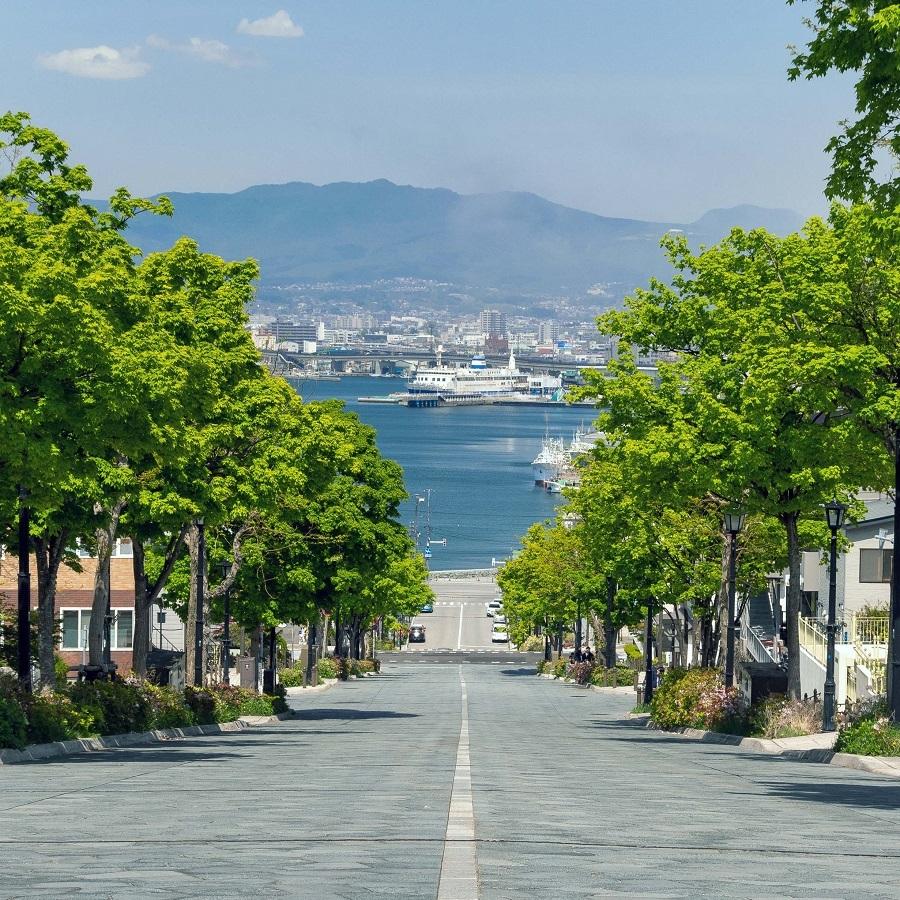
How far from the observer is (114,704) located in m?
30.9

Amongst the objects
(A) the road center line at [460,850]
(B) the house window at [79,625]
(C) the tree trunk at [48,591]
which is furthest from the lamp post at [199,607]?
(B) the house window at [79,625]

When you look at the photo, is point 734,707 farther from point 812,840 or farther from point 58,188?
point 812,840

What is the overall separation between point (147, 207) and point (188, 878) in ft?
98.8

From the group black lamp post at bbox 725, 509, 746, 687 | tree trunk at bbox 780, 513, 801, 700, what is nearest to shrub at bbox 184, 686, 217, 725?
black lamp post at bbox 725, 509, 746, 687

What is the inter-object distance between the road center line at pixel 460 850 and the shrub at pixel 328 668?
6848 cm

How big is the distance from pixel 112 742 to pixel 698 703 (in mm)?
15006

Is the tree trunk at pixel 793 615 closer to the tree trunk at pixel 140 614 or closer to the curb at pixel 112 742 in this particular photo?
the curb at pixel 112 742

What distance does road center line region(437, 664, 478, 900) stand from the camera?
29.6 ft

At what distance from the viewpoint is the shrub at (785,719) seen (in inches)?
1277

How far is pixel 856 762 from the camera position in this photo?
942 inches

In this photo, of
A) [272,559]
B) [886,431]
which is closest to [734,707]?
[886,431]

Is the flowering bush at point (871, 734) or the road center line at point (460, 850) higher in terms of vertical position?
the road center line at point (460, 850)

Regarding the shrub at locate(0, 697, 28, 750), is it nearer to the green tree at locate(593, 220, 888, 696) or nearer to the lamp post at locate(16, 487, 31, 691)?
the lamp post at locate(16, 487, 31, 691)

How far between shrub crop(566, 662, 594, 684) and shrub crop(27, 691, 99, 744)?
61.2m
